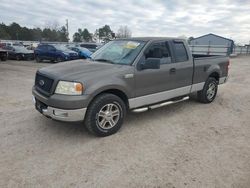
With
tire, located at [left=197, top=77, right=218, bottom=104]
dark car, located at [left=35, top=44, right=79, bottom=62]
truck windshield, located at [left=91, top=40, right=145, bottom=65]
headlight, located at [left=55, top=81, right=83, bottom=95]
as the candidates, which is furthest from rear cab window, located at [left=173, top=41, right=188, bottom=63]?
dark car, located at [left=35, top=44, right=79, bottom=62]

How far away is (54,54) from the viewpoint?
62.3 feet

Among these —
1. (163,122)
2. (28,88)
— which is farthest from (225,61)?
(28,88)

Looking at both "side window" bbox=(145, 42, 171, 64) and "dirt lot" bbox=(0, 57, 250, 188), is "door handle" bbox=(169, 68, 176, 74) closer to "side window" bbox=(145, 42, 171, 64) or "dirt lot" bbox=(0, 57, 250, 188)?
"side window" bbox=(145, 42, 171, 64)

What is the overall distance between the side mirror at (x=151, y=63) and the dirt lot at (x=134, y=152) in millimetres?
1236

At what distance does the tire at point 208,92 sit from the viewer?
634cm

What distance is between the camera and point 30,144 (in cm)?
392

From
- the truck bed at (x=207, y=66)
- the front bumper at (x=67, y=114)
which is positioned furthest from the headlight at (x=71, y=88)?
the truck bed at (x=207, y=66)

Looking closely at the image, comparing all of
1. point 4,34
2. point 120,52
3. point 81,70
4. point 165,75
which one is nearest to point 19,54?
point 120,52

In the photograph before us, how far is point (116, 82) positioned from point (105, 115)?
63cm

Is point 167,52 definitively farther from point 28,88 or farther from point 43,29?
point 43,29

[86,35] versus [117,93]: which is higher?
[86,35]

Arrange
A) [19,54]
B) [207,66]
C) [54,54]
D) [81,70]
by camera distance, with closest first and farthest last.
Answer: [81,70] < [207,66] < [54,54] < [19,54]

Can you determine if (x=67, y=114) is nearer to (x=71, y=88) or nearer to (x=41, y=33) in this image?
(x=71, y=88)

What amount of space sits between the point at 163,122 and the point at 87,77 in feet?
6.73
